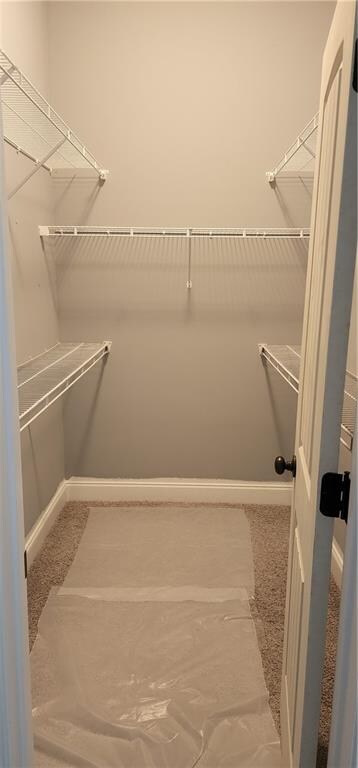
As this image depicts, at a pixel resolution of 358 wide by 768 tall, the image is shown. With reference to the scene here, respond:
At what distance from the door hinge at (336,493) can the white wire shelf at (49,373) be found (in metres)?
0.86

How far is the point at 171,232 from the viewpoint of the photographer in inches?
102

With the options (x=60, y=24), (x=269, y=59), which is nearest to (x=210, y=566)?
(x=269, y=59)

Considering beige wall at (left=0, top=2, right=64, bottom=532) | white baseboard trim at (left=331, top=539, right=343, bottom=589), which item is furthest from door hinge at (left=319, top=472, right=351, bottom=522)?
beige wall at (left=0, top=2, right=64, bottom=532)

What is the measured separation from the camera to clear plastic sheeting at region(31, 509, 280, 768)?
4.85 ft

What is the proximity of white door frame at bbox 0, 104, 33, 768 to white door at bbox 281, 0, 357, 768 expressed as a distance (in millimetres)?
557

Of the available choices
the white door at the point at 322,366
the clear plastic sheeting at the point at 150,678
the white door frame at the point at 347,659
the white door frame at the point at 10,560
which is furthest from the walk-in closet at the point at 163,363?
the white door frame at the point at 10,560

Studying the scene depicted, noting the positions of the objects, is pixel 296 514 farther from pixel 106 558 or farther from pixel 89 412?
pixel 89 412

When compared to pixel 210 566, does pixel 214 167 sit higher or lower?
higher

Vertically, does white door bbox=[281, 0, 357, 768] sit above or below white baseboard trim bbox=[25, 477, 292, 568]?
above

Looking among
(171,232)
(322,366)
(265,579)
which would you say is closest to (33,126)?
(171,232)

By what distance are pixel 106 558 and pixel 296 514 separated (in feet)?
4.50

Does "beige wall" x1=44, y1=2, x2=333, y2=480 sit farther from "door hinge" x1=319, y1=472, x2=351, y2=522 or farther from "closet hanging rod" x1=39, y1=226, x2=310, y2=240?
"door hinge" x1=319, y1=472, x2=351, y2=522

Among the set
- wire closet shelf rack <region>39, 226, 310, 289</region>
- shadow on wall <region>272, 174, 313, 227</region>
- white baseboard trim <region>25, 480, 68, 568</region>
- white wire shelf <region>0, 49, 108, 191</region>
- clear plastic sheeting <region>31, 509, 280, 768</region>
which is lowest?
clear plastic sheeting <region>31, 509, 280, 768</region>

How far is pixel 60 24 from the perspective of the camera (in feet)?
8.41
